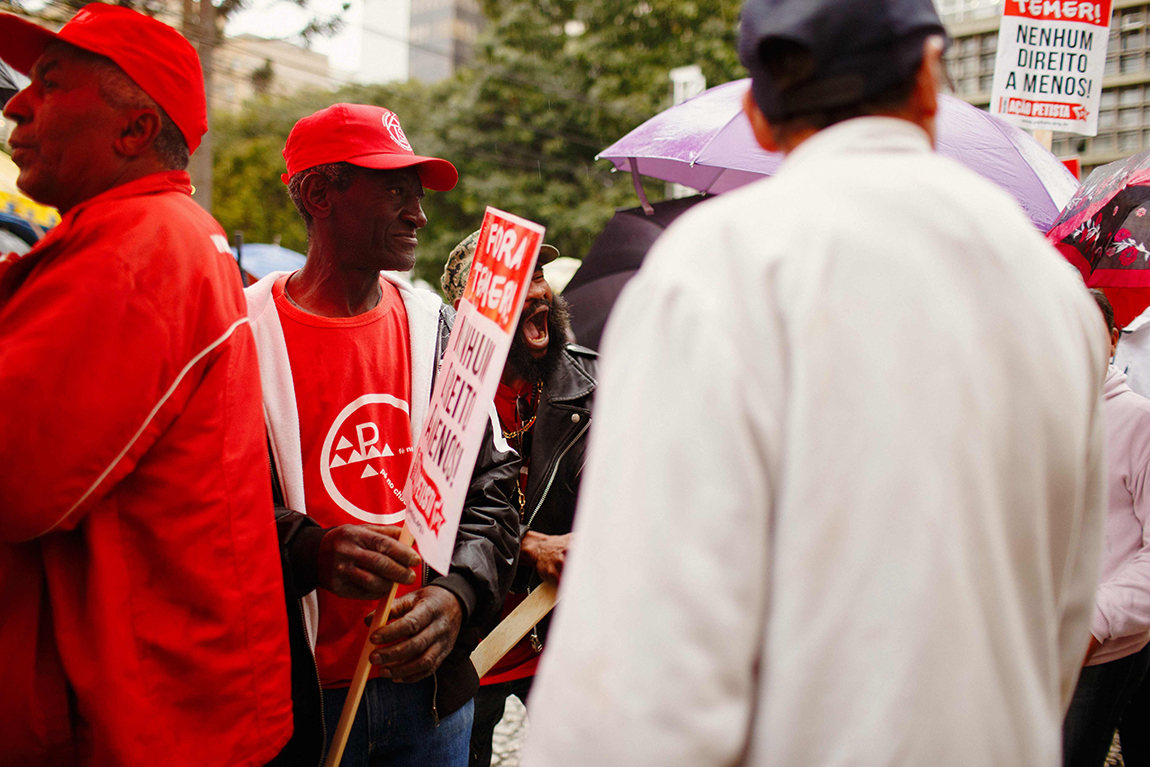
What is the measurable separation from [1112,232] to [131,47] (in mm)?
3515

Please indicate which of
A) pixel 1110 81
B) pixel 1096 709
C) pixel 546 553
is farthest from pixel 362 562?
pixel 1110 81

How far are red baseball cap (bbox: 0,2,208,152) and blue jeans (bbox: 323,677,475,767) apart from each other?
130cm

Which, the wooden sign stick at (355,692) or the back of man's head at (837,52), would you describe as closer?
the back of man's head at (837,52)

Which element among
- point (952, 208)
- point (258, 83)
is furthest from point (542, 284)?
point (258, 83)

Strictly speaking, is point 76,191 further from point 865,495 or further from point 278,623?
point 865,495

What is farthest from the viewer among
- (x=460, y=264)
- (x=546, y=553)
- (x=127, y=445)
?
(x=460, y=264)

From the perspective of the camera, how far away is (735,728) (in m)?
0.81

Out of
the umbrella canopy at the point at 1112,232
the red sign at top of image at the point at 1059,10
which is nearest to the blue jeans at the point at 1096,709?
the umbrella canopy at the point at 1112,232

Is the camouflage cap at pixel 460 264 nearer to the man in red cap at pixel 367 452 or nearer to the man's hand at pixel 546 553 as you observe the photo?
the man in red cap at pixel 367 452

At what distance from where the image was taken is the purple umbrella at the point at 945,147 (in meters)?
3.45

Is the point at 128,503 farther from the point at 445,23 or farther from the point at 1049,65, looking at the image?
the point at 445,23

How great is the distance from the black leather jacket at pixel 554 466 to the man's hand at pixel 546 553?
7.0 inches

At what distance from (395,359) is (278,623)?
0.75 m

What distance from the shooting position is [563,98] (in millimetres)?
19656
